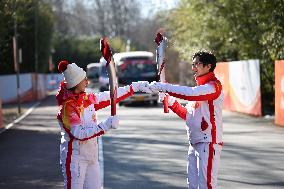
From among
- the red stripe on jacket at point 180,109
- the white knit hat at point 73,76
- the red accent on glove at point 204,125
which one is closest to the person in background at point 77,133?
the white knit hat at point 73,76

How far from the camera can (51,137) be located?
17281mm

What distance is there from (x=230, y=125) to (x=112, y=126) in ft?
46.2

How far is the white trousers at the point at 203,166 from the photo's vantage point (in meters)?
6.40

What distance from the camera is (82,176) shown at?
6.06 meters

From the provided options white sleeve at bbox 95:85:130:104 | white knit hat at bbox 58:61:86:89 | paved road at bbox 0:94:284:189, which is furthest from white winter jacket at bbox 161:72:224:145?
paved road at bbox 0:94:284:189

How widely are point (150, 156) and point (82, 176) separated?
678 cm

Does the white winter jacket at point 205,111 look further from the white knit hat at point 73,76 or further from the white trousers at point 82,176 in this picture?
the white trousers at point 82,176

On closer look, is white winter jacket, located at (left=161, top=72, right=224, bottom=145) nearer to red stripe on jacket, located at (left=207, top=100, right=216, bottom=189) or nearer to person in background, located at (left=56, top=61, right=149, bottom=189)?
red stripe on jacket, located at (left=207, top=100, right=216, bottom=189)

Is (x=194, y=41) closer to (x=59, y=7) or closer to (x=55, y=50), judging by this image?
(x=55, y=50)

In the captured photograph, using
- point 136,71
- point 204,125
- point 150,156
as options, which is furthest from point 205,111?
point 136,71

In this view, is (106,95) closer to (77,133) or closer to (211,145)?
(77,133)

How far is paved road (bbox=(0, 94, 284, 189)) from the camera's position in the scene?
10008 mm

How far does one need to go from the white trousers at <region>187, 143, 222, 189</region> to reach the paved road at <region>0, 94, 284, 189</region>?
2890 millimetres

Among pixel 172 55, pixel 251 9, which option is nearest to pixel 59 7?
pixel 172 55
